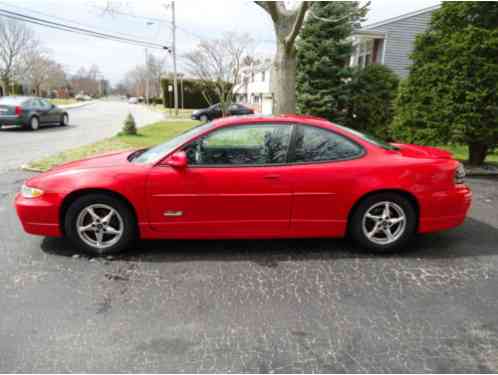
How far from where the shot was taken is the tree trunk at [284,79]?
9.19m

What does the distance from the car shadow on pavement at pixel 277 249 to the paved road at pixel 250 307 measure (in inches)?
0.8

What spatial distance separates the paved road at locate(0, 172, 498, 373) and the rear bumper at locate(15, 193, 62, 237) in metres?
0.29

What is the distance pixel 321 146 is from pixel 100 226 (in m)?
2.41

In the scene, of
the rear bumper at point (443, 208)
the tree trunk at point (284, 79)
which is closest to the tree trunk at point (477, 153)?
the tree trunk at point (284, 79)

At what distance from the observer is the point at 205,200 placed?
11.1ft

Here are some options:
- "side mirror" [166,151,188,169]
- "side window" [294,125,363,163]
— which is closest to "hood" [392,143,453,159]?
"side window" [294,125,363,163]

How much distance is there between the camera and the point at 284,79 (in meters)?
9.32

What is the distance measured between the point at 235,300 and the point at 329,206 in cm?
138

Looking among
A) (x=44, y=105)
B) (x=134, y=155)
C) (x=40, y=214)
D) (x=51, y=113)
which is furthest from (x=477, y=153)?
(x=44, y=105)

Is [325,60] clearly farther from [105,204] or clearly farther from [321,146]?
[105,204]

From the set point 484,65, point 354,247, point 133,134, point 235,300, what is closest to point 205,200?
point 235,300

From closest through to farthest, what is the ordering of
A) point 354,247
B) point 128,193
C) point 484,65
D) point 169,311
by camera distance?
point 169,311 → point 128,193 → point 354,247 → point 484,65

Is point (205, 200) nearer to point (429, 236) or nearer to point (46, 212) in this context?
point (46, 212)

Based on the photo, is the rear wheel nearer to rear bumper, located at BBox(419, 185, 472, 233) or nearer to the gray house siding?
the gray house siding
